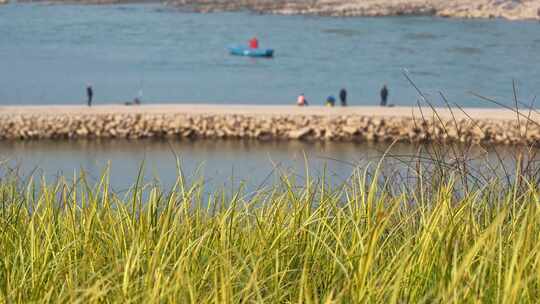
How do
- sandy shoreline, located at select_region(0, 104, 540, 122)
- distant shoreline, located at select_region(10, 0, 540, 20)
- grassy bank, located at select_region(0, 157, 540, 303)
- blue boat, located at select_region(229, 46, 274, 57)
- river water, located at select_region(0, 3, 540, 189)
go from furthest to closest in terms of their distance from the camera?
1. distant shoreline, located at select_region(10, 0, 540, 20)
2. blue boat, located at select_region(229, 46, 274, 57)
3. sandy shoreline, located at select_region(0, 104, 540, 122)
4. river water, located at select_region(0, 3, 540, 189)
5. grassy bank, located at select_region(0, 157, 540, 303)

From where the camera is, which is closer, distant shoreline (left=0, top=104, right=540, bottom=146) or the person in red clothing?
distant shoreline (left=0, top=104, right=540, bottom=146)

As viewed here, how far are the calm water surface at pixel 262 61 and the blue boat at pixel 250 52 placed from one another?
454mm

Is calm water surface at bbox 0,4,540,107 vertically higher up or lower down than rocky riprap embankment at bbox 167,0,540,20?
higher up

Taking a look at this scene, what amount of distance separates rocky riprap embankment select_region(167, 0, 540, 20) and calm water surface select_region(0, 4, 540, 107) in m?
3.48

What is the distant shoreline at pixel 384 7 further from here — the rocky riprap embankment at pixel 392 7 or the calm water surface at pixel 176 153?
the calm water surface at pixel 176 153

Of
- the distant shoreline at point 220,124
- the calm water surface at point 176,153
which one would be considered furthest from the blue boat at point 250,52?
the calm water surface at point 176,153

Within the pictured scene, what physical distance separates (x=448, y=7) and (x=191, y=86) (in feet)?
160

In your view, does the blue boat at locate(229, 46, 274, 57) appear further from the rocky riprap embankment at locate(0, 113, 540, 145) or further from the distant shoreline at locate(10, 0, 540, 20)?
the distant shoreline at locate(10, 0, 540, 20)

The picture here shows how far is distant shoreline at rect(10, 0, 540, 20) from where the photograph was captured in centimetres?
8081

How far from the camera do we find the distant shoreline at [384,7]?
80812mm

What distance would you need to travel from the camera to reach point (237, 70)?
47.0 m

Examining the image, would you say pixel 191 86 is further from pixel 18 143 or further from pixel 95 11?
pixel 95 11

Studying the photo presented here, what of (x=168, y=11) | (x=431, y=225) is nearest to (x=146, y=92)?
(x=431, y=225)

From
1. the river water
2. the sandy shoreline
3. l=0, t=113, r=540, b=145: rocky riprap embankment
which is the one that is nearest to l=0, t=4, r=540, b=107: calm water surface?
the river water
